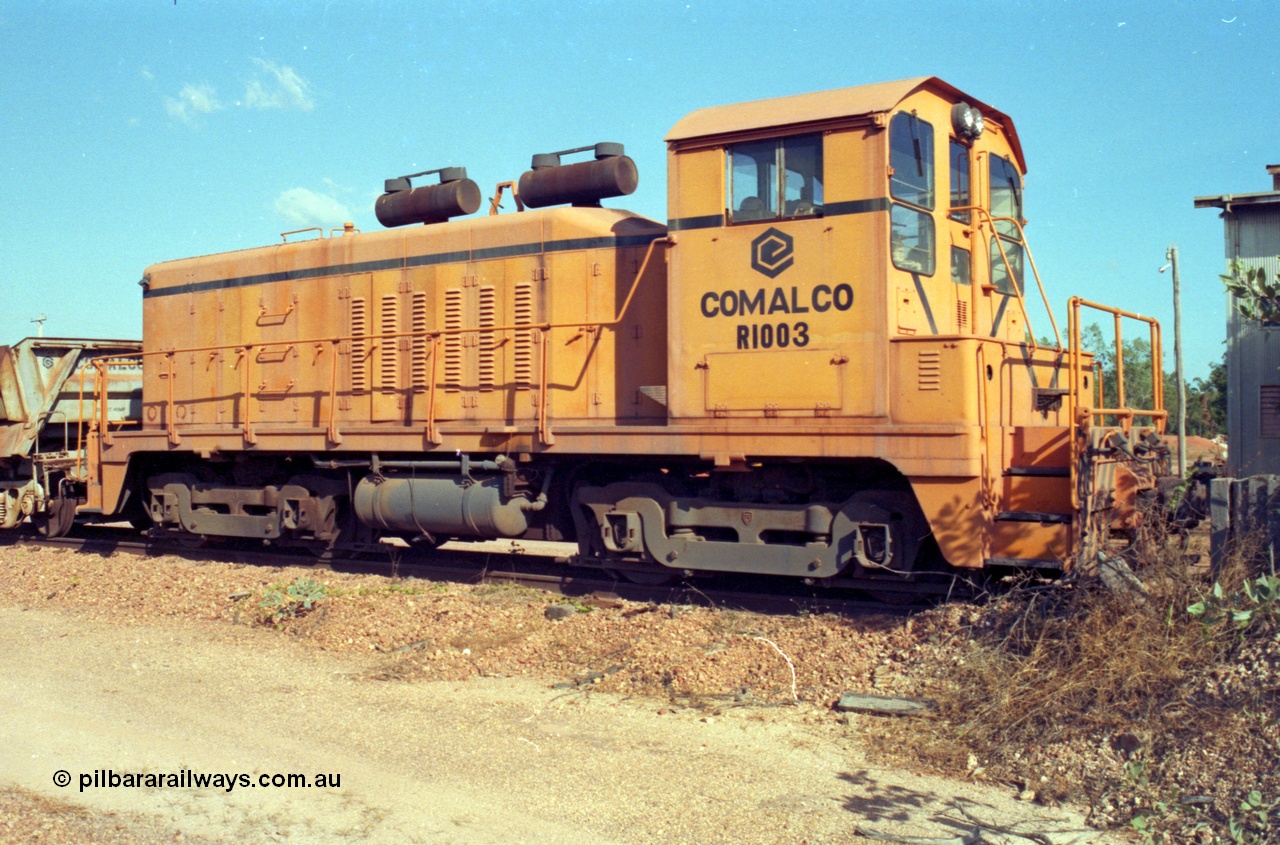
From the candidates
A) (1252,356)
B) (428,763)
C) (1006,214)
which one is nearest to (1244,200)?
(1252,356)

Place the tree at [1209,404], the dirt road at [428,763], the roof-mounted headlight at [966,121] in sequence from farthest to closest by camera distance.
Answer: the tree at [1209,404]
the roof-mounted headlight at [966,121]
the dirt road at [428,763]

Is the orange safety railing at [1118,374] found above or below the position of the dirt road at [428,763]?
above

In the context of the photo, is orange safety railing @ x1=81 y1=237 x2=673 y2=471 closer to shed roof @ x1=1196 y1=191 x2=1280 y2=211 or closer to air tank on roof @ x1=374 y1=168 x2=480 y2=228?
air tank on roof @ x1=374 y1=168 x2=480 y2=228

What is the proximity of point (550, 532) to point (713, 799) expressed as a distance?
531 cm

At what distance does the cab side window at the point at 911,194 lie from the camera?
7738mm

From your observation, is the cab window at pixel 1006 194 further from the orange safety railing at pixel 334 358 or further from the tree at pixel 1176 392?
the tree at pixel 1176 392

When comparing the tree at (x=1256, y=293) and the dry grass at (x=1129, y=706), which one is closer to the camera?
the dry grass at (x=1129, y=706)

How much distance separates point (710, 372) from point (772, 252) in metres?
1.04

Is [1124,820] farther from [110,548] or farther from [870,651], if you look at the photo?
[110,548]

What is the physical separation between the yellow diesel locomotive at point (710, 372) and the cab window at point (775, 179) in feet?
0.06

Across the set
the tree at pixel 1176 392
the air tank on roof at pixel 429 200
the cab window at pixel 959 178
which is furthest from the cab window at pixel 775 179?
the tree at pixel 1176 392

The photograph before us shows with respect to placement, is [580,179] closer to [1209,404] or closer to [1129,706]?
[1129,706]

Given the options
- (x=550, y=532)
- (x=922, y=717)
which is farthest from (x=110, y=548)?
(x=922, y=717)

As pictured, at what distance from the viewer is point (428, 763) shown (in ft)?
17.4
